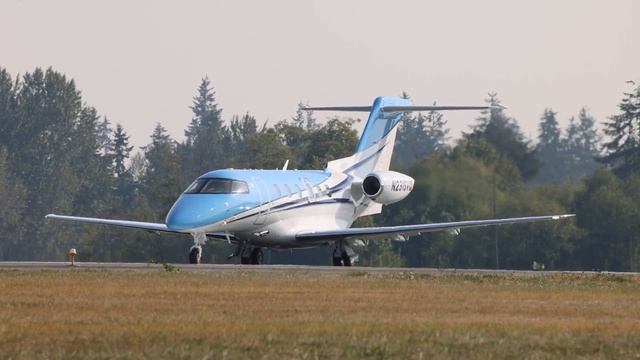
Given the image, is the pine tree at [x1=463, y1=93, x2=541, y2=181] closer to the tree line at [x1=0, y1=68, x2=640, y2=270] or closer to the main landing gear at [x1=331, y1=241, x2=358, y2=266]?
the tree line at [x1=0, y1=68, x2=640, y2=270]

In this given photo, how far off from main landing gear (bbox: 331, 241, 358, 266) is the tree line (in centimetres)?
978

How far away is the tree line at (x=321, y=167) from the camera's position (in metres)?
71.3

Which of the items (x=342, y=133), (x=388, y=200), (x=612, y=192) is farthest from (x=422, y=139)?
(x=388, y=200)

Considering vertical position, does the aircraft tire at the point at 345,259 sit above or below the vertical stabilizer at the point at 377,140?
below

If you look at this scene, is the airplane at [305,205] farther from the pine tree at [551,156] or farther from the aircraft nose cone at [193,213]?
the pine tree at [551,156]

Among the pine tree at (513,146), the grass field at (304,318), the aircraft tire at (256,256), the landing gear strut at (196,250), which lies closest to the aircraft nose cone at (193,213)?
the landing gear strut at (196,250)

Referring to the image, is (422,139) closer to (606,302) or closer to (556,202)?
(556,202)

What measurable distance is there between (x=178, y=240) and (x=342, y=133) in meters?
15.3

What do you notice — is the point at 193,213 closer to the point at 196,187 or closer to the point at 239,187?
the point at 196,187

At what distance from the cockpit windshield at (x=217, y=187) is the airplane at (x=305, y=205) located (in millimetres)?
27

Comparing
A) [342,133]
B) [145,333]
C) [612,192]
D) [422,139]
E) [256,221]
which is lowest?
[145,333]

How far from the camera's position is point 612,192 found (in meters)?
75.4

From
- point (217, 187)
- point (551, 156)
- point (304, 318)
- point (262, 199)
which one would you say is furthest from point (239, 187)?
point (551, 156)

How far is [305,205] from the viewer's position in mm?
48750
